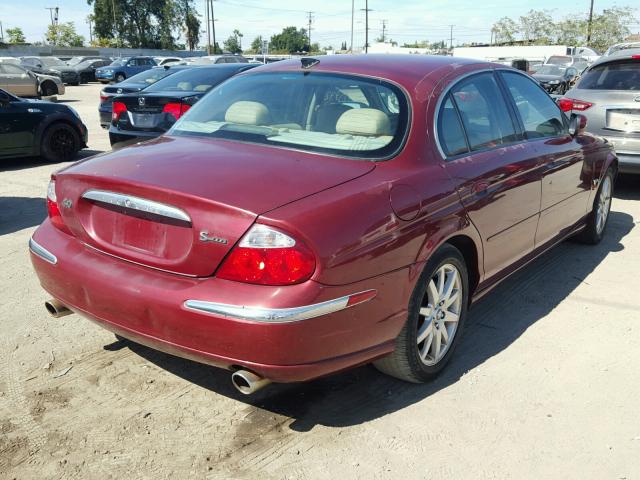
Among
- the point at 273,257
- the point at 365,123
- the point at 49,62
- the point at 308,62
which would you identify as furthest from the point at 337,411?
the point at 49,62

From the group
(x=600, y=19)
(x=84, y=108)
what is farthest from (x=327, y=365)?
(x=600, y=19)

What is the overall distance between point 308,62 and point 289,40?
13513cm

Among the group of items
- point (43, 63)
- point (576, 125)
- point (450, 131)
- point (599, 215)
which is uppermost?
point (43, 63)

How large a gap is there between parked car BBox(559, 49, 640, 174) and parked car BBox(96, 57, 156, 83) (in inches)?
1222

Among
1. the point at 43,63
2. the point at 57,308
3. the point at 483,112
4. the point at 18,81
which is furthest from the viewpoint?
the point at 43,63

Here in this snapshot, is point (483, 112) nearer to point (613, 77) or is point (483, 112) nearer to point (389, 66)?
point (389, 66)

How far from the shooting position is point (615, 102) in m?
7.28

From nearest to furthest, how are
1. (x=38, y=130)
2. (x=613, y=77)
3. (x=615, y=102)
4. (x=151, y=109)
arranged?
1. (x=615, y=102)
2. (x=613, y=77)
3. (x=151, y=109)
4. (x=38, y=130)

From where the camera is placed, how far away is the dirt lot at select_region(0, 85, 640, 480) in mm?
2633

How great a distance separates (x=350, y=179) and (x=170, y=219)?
2.60 feet

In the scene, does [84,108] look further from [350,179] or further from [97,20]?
[97,20]

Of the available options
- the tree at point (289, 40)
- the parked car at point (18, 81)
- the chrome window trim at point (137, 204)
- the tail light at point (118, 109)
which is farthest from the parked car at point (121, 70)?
the tree at point (289, 40)

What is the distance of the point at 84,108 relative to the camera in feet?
68.4

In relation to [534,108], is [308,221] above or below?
below
